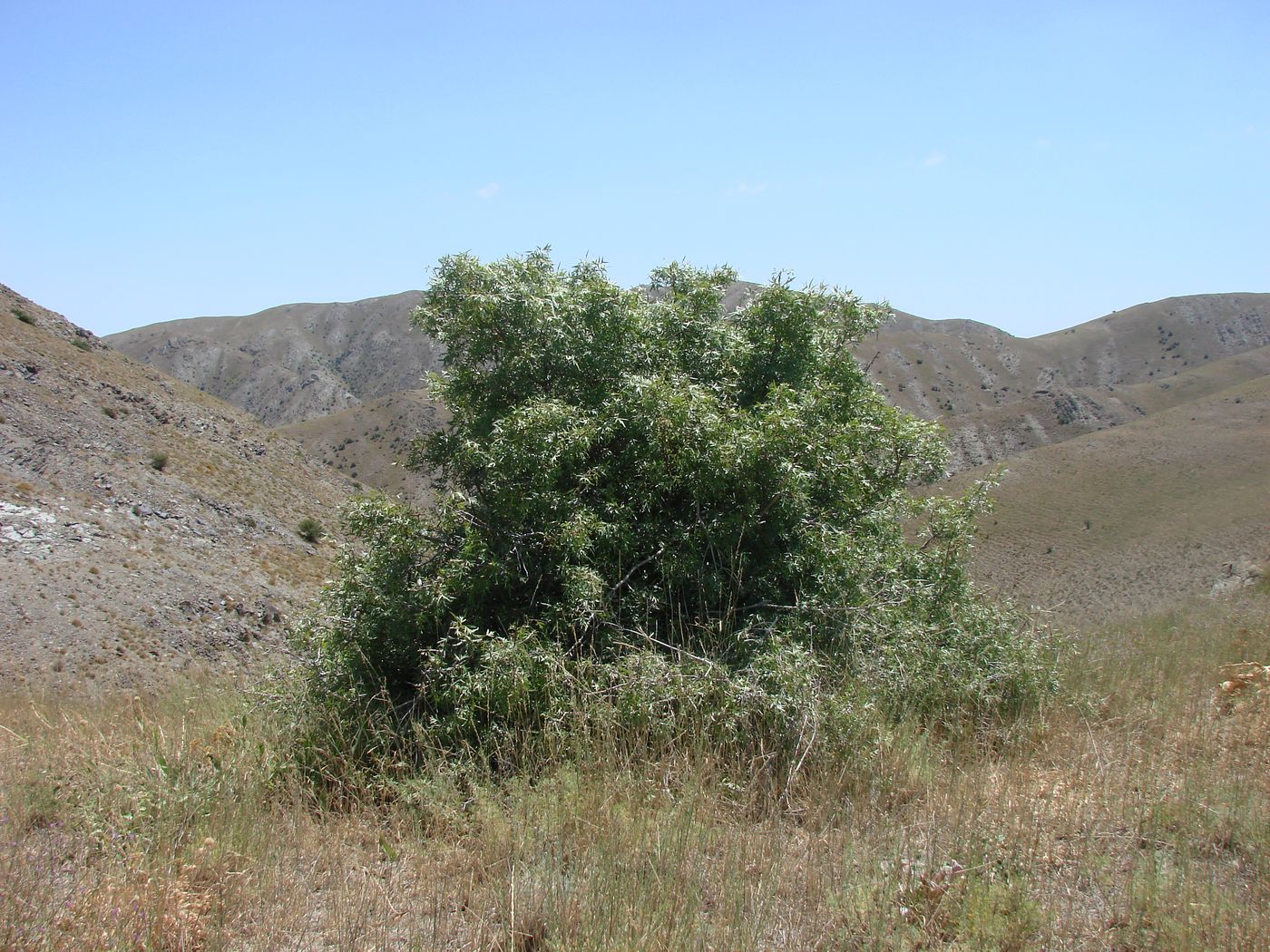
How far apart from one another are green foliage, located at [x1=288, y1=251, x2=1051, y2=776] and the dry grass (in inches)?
19.1

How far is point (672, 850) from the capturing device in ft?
10.9

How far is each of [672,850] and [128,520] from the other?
29.9 metres

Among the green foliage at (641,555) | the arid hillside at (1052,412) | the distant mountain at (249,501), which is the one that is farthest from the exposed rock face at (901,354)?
the green foliage at (641,555)

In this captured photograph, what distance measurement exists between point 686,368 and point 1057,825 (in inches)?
185

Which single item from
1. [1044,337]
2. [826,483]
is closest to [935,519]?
[826,483]

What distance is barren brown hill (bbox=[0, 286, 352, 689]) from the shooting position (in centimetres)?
2120

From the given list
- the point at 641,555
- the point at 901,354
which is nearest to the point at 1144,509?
the point at 641,555

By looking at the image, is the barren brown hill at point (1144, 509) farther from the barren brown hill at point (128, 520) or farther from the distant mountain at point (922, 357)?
the distant mountain at point (922, 357)

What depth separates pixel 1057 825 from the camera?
3820 millimetres

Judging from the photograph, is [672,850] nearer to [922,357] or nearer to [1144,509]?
[1144,509]

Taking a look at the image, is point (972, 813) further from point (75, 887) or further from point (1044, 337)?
point (1044, 337)

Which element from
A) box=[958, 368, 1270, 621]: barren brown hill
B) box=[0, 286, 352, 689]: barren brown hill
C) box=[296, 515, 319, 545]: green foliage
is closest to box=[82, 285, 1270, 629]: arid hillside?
box=[958, 368, 1270, 621]: barren brown hill

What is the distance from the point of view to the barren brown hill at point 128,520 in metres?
21.2

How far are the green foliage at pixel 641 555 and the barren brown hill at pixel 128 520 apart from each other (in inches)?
384
